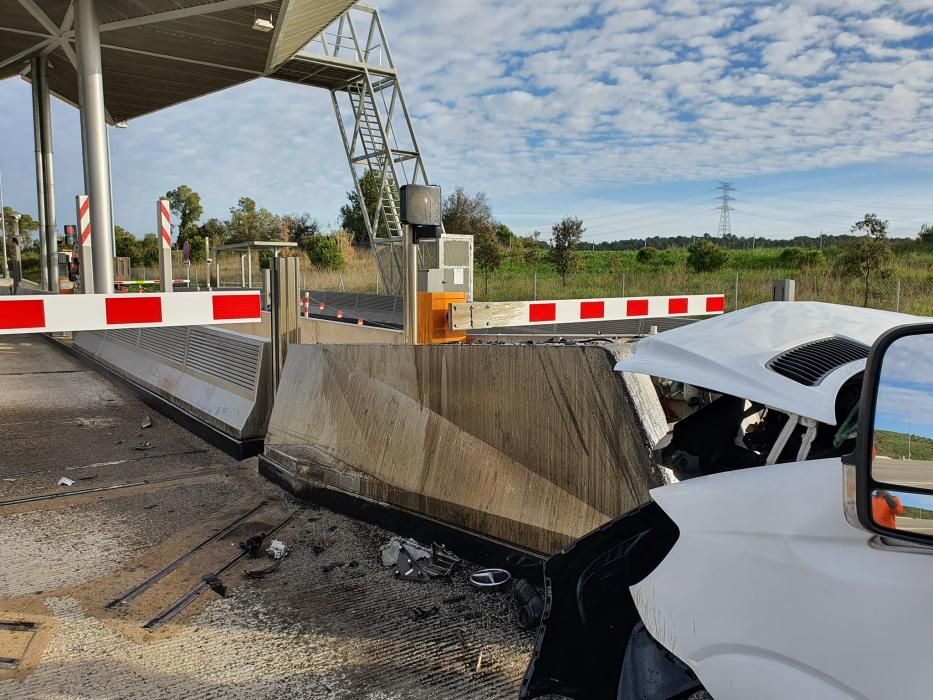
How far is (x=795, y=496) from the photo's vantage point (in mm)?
1609

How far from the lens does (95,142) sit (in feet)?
39.8

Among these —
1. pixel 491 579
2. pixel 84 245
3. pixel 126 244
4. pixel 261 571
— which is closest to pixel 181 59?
pixel 84 245

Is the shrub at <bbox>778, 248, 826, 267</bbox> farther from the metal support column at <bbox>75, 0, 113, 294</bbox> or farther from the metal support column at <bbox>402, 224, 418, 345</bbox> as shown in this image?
the metal support column at <bbox>402, 224, 418, 345</bbox>

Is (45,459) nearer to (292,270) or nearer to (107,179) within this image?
(292,270)

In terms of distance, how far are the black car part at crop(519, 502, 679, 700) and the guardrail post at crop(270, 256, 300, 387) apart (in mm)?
4355

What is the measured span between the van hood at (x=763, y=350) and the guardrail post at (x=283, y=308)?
4.44m

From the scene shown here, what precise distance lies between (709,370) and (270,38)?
16824 millimetres

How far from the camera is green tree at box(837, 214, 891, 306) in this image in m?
18.8

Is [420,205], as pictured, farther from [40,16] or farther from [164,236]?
[40,16]

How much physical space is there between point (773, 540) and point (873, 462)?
0.32 meters

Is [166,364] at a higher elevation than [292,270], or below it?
below

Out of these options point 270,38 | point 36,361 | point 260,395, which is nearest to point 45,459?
point 260,395

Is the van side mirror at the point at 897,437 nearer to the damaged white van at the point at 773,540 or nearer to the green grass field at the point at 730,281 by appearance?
the damaged white van at the point at 773,540

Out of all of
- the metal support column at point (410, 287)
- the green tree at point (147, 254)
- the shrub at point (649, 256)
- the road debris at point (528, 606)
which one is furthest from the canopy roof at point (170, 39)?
the green tree at point (147, 254)
